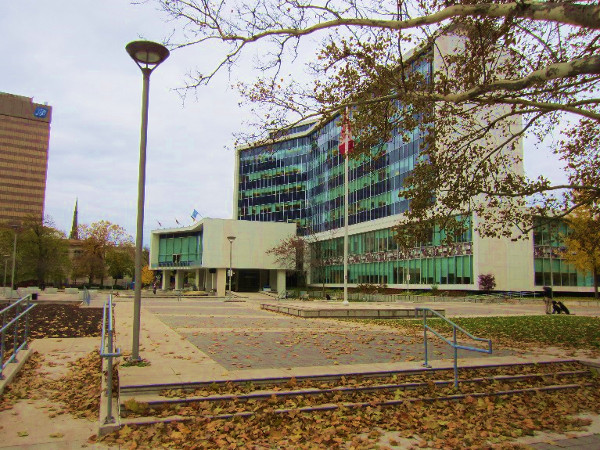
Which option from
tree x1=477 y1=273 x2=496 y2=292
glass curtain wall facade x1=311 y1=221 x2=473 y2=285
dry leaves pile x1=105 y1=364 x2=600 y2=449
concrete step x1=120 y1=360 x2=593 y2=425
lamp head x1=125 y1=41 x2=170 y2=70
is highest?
lamp head x1=125 y1=41 x2=170 y2=70

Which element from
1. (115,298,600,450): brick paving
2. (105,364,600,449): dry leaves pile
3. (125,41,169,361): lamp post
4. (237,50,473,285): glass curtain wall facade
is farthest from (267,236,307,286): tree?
(105,364,600,449): dry leaves pile

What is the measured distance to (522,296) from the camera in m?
44.4

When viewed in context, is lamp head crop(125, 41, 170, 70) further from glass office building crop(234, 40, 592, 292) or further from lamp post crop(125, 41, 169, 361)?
glass office building crop(234, 40, 592, 292)

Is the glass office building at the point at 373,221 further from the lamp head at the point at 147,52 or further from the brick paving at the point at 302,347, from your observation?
the lamp head at the point at 147,52

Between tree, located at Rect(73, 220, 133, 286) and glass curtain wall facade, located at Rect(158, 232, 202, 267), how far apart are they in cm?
1254

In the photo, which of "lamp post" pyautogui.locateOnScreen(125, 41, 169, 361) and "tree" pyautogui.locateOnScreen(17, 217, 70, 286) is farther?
"tree" pyautogui.locateOnScreen(17, 217, 70, 286)

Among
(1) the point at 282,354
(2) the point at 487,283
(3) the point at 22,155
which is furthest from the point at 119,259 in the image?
(1) the point at 282,354

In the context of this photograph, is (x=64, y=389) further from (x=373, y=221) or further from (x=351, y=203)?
(x=351, y=203)

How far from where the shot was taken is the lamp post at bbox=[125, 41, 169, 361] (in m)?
8.21

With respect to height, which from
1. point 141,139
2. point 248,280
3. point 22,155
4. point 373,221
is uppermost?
point 22,155

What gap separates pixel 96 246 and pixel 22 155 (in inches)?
2978

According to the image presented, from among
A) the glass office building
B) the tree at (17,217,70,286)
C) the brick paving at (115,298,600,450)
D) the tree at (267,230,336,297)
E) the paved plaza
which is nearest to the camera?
the paved plaza

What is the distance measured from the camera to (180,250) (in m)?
72.4

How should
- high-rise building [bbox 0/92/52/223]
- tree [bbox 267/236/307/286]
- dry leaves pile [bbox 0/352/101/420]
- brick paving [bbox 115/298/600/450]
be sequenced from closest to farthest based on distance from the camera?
dry leaves pile [bbox 0/352/101/420] < brick paving [bbox 115/298/600/450] < tree [bbox 267/236/307/286] < high-rise building [bbox 0/92/52/223]
